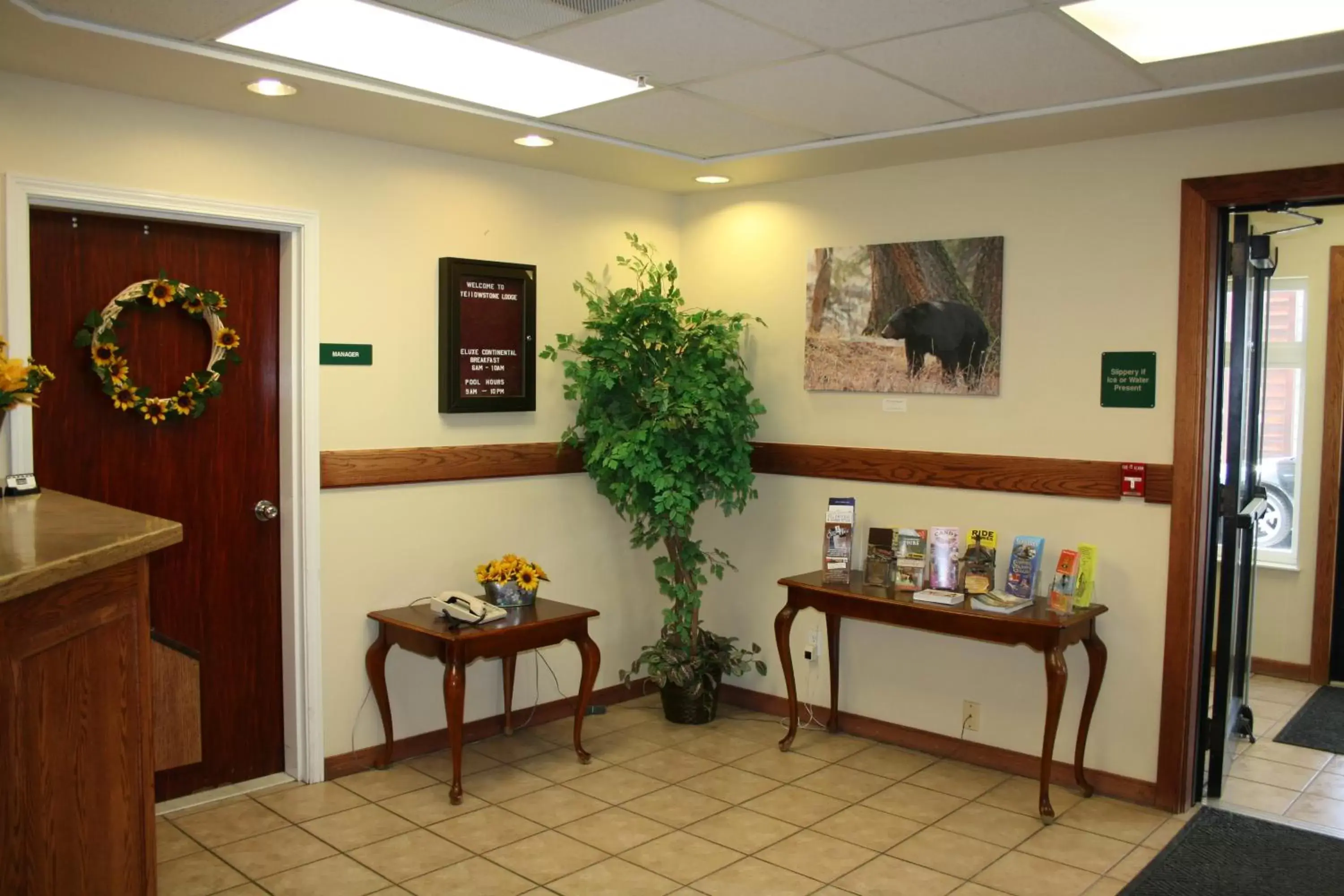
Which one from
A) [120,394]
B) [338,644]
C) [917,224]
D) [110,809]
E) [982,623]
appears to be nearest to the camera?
[110,809]

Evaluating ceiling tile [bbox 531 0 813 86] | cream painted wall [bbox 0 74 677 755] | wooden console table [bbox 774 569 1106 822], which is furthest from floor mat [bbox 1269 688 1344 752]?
ceiling tile [bbox 531 0 813 86]

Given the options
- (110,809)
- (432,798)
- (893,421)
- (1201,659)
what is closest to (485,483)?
(432,798)

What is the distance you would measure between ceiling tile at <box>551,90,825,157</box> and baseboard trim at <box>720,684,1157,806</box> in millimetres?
2399

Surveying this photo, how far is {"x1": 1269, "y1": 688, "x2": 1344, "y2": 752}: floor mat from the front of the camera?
15.0ft

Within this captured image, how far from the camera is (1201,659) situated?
385 centimetres

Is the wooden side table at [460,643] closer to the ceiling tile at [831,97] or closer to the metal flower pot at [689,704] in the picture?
the metal flower pot at [689,704]

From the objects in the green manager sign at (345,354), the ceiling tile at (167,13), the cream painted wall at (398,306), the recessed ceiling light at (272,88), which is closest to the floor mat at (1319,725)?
the cream painted wall at (398,306)

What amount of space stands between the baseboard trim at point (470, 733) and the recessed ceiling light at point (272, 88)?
7.72 feet

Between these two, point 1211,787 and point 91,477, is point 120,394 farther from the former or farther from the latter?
point 1211,787

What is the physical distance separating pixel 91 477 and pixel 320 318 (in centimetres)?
93

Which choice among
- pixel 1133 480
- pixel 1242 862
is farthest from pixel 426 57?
pixel 1242 862

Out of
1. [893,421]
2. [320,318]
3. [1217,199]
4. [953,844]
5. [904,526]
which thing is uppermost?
[1217,199]

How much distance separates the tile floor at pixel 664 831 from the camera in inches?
129

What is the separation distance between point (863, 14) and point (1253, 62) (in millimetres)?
1161
